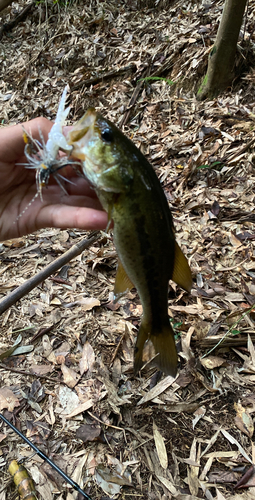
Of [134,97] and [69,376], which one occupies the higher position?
[134,97]

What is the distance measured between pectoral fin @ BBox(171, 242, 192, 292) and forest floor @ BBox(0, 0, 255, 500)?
1.31 meters

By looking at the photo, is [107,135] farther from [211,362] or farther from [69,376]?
[69,376]

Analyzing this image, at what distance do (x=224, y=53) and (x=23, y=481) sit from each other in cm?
544

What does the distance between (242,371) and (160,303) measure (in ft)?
4.58

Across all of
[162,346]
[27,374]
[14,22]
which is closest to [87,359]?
[27,374]

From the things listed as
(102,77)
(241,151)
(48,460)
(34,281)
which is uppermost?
(102,77)

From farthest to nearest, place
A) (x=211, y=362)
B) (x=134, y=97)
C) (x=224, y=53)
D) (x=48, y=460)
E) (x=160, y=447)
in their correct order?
(x=134, y=97), (x=224, y=53), (x=211, y=362), (x=160, y=447), (x=48, y=460)

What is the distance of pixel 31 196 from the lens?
2455mm

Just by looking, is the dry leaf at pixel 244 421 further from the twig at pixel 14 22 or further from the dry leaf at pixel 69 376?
the twig at pixel 14 22

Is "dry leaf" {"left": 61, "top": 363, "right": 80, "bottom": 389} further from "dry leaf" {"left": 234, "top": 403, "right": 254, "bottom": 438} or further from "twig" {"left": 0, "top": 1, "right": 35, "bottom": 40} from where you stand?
"twig" {"left": 0, "top": 1, "right": 35, "bottom": 40}

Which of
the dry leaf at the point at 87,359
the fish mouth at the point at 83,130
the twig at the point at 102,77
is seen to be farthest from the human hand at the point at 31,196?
the twig at the point at 102,77

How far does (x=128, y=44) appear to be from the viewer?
6.68 meters

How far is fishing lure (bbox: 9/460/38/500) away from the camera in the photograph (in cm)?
241

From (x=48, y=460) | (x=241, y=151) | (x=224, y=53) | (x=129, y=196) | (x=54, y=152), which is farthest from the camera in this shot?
(x=224, y=53)
